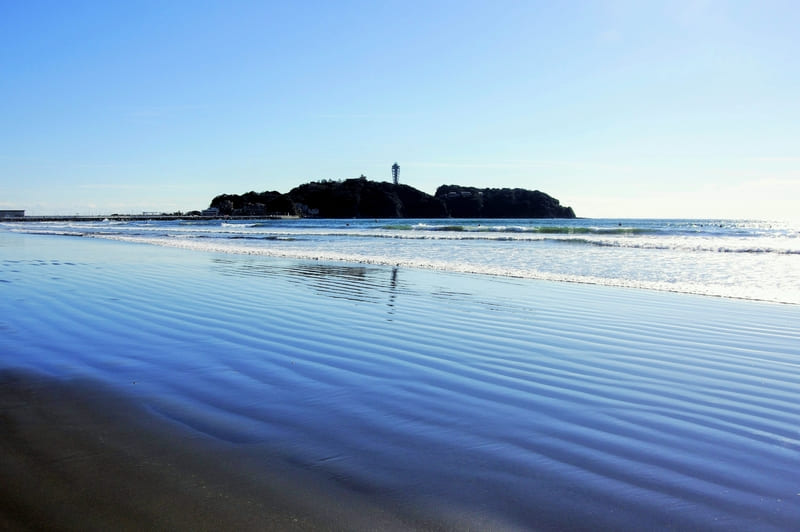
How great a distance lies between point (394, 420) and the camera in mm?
Answer: 3783

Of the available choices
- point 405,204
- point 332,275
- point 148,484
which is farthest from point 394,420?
point 405,204

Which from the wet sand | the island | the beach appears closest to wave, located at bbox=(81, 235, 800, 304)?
the beach

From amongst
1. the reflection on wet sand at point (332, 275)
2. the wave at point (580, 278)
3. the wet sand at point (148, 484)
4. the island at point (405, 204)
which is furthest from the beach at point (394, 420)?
the island at point (405, 204)

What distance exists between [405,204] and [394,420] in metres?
169

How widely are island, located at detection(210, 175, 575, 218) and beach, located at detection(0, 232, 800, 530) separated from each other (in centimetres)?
15592

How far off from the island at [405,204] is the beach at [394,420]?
155916 millimetres

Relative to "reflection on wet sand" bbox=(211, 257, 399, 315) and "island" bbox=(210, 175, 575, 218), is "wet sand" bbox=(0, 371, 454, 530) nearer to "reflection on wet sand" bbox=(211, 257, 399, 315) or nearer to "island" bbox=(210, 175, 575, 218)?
"reflection on wet sand" bbox=(211, 257, 399, 315)

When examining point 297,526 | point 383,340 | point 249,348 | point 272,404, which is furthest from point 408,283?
point 297,526

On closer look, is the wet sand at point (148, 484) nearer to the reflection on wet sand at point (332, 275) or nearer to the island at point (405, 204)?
the reflection on wet sand at point (332, 275)

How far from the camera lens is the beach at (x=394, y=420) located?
8.52 ft

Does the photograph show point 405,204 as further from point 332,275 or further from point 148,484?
point 148,484

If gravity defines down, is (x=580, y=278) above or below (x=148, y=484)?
below

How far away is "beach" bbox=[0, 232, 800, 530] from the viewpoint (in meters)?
2.60

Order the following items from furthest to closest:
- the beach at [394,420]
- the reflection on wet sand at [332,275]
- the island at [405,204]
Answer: the island at [405,204], the reflection on wet sand at [332,275], the beach at [394,420]
